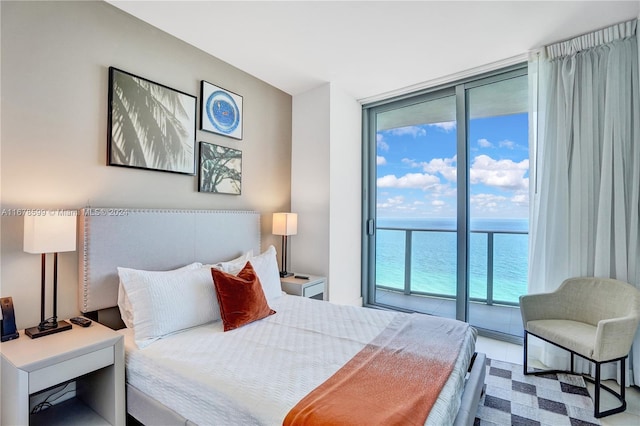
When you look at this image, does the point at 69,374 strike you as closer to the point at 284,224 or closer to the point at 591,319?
the point at 284,224

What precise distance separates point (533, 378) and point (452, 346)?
1.22 m

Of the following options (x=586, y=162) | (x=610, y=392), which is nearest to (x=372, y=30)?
(x=586, y=162)

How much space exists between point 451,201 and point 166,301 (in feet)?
9.90

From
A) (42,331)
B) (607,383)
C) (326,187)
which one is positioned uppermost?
(326,187)

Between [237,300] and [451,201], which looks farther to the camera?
[451,201]

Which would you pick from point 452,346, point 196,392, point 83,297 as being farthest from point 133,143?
point 452,346

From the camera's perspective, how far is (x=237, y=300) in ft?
6.83

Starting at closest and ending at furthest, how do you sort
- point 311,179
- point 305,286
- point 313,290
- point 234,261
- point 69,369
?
point 69,369 → point 234,261 → point 305,286 → point 313,290 → point 311,179

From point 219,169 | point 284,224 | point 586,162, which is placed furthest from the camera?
point 284,224

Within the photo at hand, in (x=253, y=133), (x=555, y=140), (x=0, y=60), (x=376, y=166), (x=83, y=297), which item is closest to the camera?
(x=0, y=60)

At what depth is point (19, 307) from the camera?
1788mm

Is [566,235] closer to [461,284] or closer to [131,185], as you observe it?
[461,284]

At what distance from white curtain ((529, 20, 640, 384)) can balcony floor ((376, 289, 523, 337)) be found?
745 millimetres

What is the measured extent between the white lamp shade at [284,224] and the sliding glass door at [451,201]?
1125 mm
